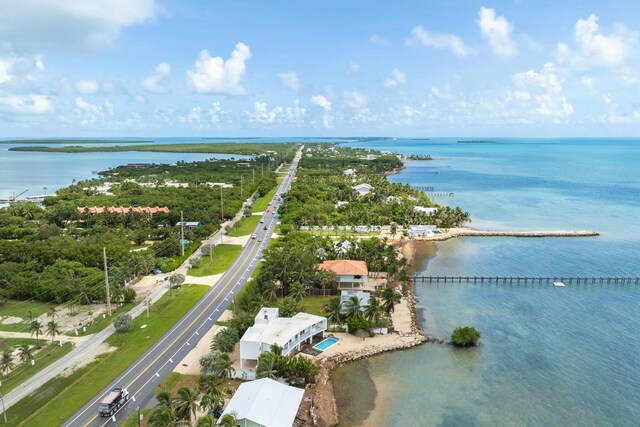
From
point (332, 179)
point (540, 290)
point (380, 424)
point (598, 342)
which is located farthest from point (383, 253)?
point (332, 179)

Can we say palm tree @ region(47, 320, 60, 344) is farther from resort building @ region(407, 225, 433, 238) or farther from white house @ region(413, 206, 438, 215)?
white house @ region(413, 206, 438, 215)

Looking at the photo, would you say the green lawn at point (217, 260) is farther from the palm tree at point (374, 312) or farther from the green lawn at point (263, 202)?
the green lawn at point (263, 202)

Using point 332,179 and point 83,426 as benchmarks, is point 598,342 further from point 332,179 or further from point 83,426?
point 332,179

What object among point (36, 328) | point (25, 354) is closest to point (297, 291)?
point (36, 328)

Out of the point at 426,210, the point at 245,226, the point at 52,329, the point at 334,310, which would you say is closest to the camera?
the point at 52,329

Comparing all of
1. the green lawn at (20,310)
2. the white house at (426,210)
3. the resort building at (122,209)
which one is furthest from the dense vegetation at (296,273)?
the resort building at (122,209)

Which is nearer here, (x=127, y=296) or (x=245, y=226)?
(x=127, y=296)

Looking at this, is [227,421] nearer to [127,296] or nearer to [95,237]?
[127,296]
